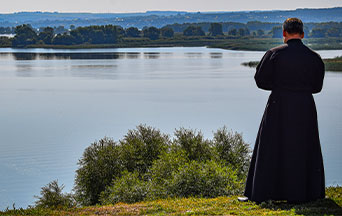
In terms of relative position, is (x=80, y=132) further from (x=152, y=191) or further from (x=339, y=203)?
(x=339, y=203)

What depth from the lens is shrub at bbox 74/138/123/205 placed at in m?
19.4

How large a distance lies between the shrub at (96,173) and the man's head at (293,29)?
1301cm

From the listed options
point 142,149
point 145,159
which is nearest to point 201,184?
point 145,159

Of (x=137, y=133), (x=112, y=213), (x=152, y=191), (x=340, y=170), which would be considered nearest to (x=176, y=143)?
(x=137, y=133)

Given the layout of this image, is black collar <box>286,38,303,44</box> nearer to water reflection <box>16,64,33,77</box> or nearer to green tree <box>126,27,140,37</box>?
water reflection <box>16,64,33,77</box>

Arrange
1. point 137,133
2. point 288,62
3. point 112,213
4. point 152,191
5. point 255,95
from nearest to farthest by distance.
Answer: point 288,62 → point 112,213 → point 152,191 → point 137,133 → point 255,95

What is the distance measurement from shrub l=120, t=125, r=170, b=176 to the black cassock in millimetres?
12686

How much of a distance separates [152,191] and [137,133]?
7.83m

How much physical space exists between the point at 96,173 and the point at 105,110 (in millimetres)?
25936

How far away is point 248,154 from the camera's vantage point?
20875mm

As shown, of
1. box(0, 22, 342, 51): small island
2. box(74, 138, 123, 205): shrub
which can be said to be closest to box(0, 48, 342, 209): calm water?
box(74, 138, 123, 205): shrub

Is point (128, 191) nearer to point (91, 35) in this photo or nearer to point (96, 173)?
point (96, 173)

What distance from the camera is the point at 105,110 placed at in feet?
149

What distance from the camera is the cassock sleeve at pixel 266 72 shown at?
7.14 m
